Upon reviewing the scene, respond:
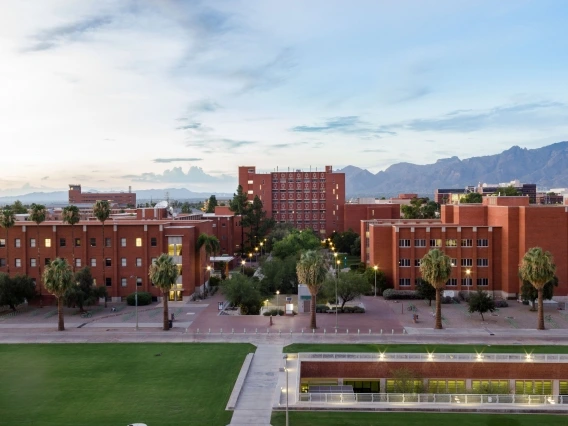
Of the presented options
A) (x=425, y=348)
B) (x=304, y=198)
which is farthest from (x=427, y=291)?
(x=304, y=198)

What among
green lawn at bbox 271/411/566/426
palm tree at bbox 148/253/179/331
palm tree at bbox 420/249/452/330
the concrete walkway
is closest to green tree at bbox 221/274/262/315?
palm tree at bbox 148/253/179/331

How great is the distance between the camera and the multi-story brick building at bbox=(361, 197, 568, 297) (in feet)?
229

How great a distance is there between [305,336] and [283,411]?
19394mm

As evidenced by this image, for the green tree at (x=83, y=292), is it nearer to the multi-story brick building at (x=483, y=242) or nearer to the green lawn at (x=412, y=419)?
the green lawn at (x=412, y=419)

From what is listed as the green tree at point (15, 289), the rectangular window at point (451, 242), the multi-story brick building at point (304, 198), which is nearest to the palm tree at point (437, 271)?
the rectangular window at point (451, 242)

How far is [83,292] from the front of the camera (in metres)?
64.8

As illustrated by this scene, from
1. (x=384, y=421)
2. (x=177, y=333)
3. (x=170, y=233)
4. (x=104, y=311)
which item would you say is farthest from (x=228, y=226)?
(x=384, y=421)

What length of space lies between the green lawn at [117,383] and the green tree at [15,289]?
57.6 feet

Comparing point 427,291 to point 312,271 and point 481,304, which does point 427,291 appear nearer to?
point 481,304

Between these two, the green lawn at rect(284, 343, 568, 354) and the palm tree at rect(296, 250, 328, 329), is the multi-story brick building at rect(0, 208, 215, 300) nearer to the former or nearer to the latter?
the palm tree at rect(296, 250, 328, 329)

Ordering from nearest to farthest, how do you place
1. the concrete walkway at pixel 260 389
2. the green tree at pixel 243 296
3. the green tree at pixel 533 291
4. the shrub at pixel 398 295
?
the concrete walkway at pixel 260 389 → the green tree at pixel 533 291 → the green tree at pixel 243 296 → the shrub at pixel 398 295

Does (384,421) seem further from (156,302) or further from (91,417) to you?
(156,302)

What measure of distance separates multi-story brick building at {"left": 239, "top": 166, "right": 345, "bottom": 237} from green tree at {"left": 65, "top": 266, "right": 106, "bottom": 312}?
306 feet

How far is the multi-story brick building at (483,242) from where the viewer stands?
6981cm
